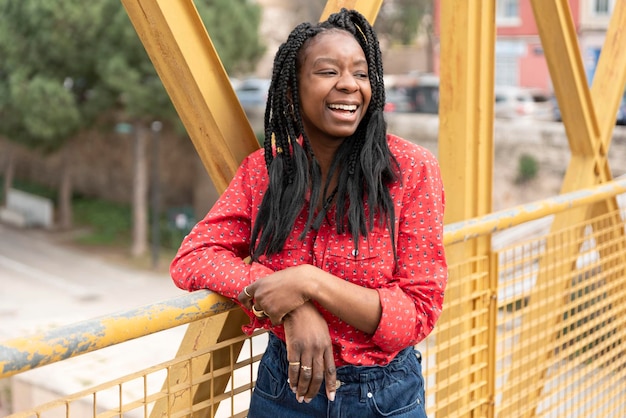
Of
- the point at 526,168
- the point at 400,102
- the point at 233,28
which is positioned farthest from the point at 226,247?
the point at 400,102

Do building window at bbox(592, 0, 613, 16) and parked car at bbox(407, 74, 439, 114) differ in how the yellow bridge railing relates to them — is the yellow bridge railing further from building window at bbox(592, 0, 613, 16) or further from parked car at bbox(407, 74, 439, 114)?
building window at bbox(592, 0, 613, 16)

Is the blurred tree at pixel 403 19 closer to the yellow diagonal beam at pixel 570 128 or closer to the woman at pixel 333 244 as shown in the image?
the yellow diagonal beam at pixel 570 128

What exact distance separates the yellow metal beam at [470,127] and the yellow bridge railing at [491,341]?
0.05 feet

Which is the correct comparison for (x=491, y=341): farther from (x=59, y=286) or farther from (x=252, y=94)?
(x=252, y=94)

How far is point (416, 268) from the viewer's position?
1.83 m

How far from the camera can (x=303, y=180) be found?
190 centimetres

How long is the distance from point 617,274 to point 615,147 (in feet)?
52.7

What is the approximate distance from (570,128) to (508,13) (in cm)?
2542

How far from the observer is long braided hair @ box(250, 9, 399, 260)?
1850 millimetres

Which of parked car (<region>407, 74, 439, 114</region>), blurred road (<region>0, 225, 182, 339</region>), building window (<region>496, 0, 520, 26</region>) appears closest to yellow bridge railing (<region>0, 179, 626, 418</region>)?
blurred road (<region>0, 225, 182, 339</region>)

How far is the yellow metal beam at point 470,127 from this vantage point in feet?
9.39

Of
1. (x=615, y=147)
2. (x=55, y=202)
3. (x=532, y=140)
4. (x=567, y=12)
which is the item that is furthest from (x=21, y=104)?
(x=567, y=12)

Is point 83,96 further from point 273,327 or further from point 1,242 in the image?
point 273,327

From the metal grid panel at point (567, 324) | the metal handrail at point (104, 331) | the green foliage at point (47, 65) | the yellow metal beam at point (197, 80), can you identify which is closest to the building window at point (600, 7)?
the green foliage at point (47, 65)
